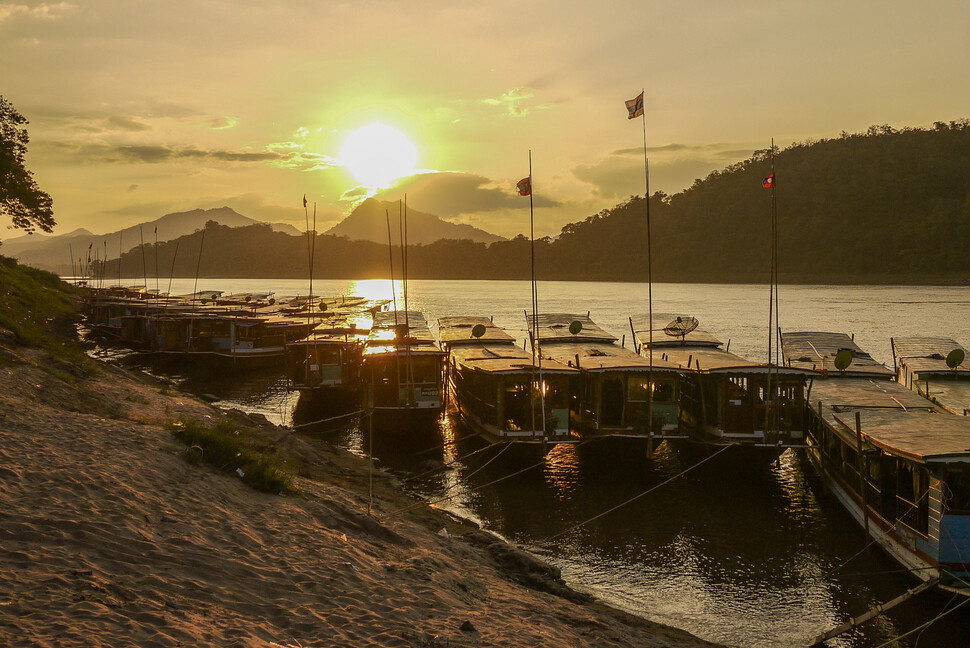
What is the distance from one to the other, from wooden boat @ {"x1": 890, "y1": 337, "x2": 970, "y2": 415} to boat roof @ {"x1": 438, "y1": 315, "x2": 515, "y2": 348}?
16359 millimetres

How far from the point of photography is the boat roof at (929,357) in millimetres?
25328

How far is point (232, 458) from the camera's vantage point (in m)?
13.9

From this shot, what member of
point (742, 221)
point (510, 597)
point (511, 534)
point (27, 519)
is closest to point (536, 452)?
point (511, 534)

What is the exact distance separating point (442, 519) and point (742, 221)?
566 ft

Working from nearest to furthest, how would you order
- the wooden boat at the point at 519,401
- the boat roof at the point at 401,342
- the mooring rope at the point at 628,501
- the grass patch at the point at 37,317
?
1. the mooring rope at the point at 628,501
2. the wooden boat at the point at 519,401
3. the grass patch at the point at 37,317
4. the boat roof at the point at 401,342

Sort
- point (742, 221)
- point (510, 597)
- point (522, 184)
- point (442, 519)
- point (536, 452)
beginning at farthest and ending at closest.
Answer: point (742, 221) < point (522, 184) < point (536, 452) < point (442, 519) < point (510, 597)

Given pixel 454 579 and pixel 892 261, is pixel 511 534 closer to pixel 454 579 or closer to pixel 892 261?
pixel 454 579

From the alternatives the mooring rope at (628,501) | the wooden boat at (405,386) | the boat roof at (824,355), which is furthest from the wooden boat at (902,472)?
the wooden boat at (405,386)

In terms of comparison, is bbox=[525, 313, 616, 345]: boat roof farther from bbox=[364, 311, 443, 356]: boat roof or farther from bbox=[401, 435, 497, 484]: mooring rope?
bbox=[401, 435, 497, 484]: mooring rope

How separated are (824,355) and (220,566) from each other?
84.6 feet

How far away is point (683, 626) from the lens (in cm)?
1266

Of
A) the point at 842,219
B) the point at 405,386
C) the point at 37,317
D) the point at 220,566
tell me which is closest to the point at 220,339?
the point at 37,317

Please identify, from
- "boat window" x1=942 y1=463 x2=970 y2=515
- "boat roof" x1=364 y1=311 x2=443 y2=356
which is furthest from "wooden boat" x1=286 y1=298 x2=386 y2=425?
"boat window" x1=942 y1=463 x2=970 y2=515

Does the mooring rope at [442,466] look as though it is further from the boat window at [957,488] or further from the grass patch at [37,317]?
the boat window at [957,488]
